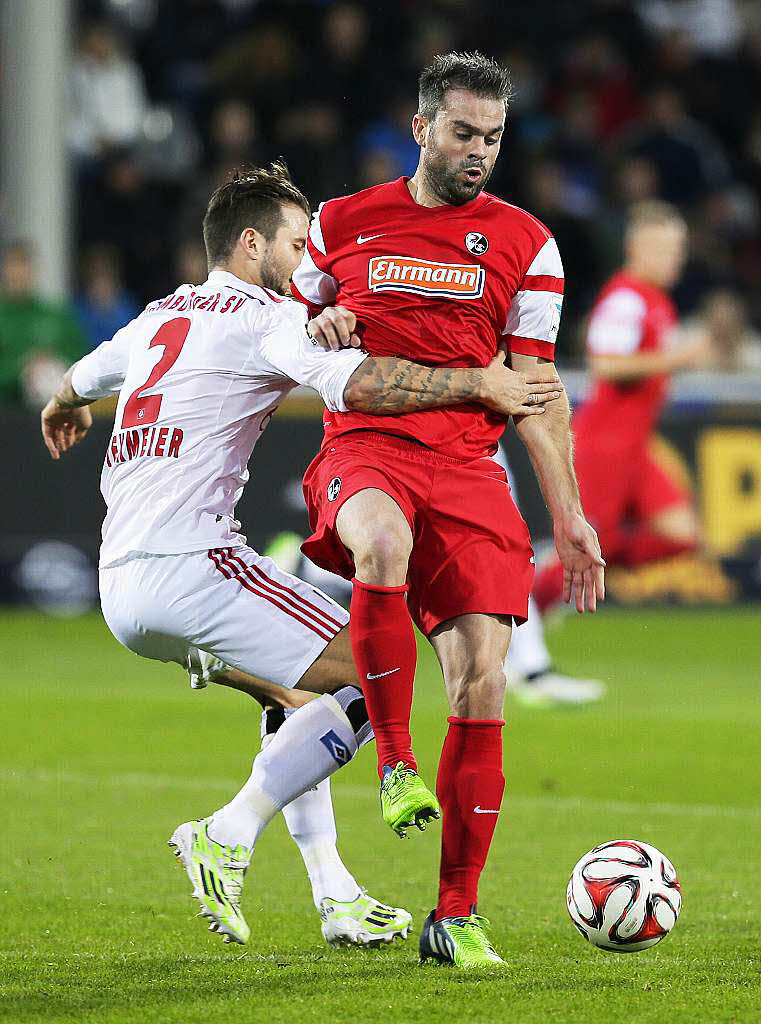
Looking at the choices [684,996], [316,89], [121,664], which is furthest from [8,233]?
[684,996]

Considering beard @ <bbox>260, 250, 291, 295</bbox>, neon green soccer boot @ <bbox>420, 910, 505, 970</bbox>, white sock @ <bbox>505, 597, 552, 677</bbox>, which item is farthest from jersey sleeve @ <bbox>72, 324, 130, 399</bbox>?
white sock @ <bbox>505, 597, 552, 677</bbox>

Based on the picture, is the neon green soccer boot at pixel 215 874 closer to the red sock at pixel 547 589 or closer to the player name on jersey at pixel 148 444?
the player name on jersey at pixel 148 444

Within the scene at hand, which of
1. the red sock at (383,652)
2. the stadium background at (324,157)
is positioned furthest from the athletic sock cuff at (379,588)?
the stadium background at (324,157)

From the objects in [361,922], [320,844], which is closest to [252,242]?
[320,844]

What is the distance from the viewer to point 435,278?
4.90 meters

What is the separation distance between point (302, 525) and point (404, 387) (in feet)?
28.7

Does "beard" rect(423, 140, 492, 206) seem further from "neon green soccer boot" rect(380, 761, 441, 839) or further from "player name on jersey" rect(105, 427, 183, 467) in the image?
"neon green soccer boot" rect(380, 761, 441, 839)

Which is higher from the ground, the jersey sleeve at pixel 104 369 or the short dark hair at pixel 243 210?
the short dark hair at pixel 243 210

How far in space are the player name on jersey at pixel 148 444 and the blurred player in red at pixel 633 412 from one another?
18.0 ft

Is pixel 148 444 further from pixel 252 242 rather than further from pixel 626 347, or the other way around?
pixel 626 347

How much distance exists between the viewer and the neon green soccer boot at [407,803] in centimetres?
432

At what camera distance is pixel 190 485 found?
198 inches

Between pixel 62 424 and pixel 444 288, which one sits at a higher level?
pixel 444 288

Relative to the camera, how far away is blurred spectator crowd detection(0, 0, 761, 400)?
15.6 m
